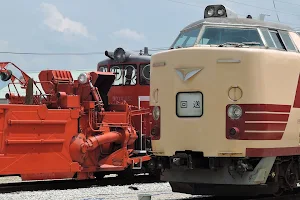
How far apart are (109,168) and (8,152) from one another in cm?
254

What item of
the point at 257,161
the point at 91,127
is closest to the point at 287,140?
the point at 257,161

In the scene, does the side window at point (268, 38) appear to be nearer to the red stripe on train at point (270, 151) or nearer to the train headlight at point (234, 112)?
the train headlight at point (234, 112)

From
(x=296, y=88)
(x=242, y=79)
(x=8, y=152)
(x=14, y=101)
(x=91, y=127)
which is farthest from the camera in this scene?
(x=14, y=101)

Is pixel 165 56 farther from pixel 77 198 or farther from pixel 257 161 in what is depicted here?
pixel 77 198

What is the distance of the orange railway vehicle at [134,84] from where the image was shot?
44.8ft

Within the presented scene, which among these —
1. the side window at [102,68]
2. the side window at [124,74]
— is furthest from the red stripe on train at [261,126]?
the side window at [102,68]

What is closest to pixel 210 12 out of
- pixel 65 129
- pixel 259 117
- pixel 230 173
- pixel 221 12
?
pixel 221 12

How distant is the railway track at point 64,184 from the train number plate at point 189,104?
550cm

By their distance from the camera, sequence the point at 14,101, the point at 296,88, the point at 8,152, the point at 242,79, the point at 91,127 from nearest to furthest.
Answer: the point at 242,79 < the point at 296,88 < the point at 8,152 < the point at 91,127 < the point at 14,101

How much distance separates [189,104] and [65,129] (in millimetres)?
4897

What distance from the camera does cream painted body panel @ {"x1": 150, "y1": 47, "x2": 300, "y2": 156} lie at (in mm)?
7473

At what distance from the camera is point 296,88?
7980 mm

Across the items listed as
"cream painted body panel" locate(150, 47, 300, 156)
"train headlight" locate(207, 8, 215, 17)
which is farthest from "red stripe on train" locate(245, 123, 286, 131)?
"train headlight" locate(207, 8, 215, 17)

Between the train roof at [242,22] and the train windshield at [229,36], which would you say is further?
the train roof at [242,22]
